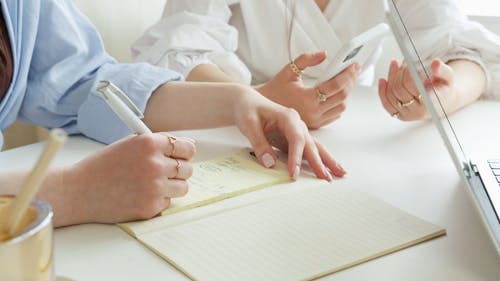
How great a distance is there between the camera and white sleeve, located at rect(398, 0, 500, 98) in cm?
A: 118

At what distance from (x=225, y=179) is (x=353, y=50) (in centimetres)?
32

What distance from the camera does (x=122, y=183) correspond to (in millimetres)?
671

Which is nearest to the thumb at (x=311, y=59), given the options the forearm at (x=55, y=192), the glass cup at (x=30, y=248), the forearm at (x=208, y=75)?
the forearm at (x=208, y=75)

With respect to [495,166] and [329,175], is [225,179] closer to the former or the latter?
[329,175]

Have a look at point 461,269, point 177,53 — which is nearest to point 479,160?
point 461,269

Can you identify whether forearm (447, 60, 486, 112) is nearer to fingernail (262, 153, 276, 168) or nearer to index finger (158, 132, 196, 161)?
fingernail (262, 153, 276, 168)

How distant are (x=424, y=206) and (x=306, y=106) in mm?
329

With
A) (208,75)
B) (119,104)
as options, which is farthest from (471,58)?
(119,104)

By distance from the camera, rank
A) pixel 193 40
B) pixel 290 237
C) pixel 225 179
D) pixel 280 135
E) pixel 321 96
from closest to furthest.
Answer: pixel 290 237 < pixel 225 179 < pixel 280 135 < pixel 321 96 < pixel 193 40

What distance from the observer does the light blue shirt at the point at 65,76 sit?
93 cm

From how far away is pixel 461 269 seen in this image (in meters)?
0.61

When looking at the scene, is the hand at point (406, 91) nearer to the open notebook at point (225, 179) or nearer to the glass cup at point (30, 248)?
the open notebook at point (225, 179)

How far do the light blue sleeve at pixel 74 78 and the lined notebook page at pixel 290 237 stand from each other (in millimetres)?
318

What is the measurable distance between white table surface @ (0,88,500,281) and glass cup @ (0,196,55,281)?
16 centimetres
